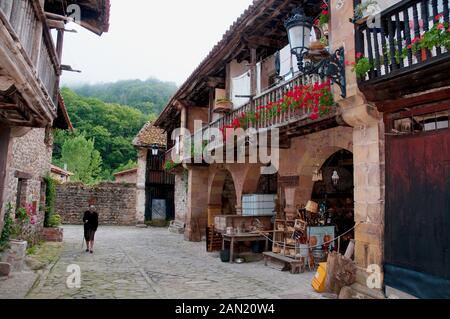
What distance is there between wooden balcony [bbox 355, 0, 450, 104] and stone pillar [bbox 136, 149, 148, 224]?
70.1 feet

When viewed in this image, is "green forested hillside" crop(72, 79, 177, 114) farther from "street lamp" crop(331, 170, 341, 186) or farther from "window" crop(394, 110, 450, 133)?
"window" crop(394, 110, 450, 133)

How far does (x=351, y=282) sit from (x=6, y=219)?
796cm

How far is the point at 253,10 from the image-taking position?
8219 millimetres

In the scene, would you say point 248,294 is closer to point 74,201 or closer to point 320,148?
point 320,148

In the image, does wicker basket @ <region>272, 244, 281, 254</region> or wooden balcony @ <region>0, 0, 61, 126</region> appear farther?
wicker basket @ <region>272, 244, 281, 254</region>

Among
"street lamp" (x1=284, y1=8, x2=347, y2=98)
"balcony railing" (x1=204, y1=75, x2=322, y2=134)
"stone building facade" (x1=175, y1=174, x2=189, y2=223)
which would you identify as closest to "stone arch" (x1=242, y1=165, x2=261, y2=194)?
"balcony railing" (x1=204, y1=75, x2=322, y2=134)

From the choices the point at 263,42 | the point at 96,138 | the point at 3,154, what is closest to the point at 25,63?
the point at 3,154

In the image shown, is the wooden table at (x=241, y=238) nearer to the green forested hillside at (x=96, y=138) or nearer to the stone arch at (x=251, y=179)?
the stone arch at (x=251, y=179)

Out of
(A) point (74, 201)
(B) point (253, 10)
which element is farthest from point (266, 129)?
(A) point (74, 201)

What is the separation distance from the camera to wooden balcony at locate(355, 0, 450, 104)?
13.5 ft

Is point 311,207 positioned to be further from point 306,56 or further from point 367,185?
point 306,56

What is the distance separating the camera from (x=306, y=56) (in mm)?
5832

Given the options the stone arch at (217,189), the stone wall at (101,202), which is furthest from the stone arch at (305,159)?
the stone wall at (101,202)

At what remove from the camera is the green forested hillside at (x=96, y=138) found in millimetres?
40000
